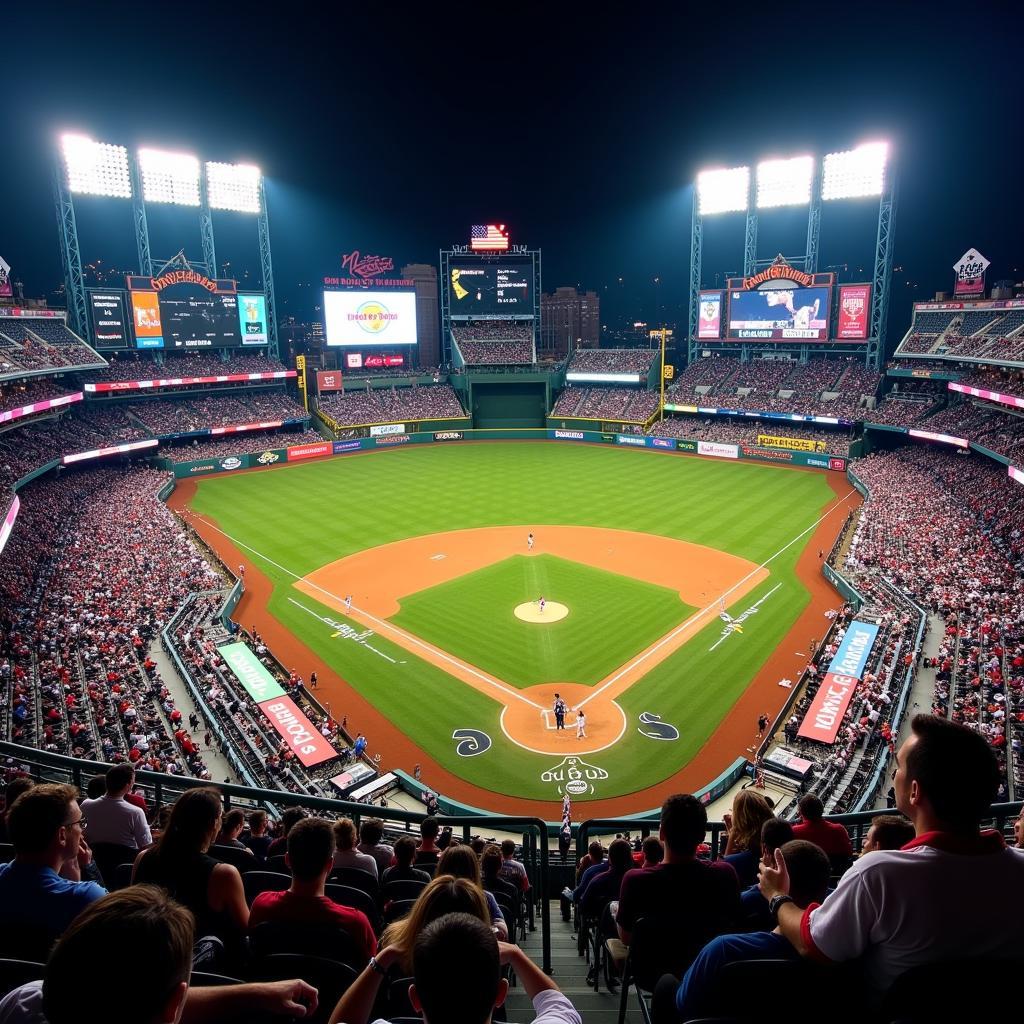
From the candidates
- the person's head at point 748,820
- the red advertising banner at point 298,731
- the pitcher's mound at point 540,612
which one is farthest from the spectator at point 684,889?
the pitcher's mound at point 540,612

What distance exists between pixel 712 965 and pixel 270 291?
75451 mm

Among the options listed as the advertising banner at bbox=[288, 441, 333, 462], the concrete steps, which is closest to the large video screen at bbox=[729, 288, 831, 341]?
the advertising banner at bbox=[288, 441, 333, 462]

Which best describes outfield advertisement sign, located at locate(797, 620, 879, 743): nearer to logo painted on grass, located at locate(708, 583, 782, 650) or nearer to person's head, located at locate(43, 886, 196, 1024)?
logo painted on grass, located at locate(708, 583, 782, 650)

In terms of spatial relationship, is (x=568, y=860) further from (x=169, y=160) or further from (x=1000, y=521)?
(x=169, y=160)

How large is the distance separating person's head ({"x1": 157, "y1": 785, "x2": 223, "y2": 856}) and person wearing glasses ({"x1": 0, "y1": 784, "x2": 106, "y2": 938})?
0.68 meters

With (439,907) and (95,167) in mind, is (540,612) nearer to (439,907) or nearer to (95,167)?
(439,907)

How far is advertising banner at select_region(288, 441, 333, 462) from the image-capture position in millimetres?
64125

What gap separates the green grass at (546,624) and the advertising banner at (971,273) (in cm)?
4192

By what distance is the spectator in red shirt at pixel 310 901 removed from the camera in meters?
4.35

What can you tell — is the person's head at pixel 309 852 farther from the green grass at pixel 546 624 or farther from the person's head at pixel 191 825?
the green grass at pixel 546 624

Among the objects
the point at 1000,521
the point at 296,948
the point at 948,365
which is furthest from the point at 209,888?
the point at 948,365

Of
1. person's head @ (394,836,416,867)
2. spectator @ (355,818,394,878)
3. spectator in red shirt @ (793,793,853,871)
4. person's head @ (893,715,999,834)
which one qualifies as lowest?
spectator @ (355,818,394,878)

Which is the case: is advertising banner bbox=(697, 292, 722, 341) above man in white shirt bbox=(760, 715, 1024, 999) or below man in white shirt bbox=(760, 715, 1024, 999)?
above

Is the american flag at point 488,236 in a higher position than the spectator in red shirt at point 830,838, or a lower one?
higher
